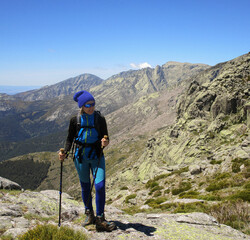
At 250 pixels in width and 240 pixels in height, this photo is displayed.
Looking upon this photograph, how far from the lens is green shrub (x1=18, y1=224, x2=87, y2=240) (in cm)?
528

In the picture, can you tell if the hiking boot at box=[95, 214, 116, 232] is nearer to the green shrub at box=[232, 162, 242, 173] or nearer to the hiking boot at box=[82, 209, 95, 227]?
the hiking boot at box=[82, 209, 95, 227]

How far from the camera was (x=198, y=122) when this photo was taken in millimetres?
62875

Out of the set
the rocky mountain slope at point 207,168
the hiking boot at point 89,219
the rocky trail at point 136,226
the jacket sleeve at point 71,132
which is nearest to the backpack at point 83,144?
the jacket sleeve at point 71,132

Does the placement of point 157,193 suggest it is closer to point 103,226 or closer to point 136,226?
point 136,226

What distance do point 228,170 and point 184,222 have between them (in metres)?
15.3

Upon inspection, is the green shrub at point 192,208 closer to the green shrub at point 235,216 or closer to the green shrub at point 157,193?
the green shrub at point 235,216

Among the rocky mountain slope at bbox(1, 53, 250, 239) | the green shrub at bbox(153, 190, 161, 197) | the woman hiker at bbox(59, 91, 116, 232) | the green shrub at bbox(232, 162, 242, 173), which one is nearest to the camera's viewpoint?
the woman hiker at bbox(59, 91, 116, 232)

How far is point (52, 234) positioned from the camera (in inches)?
214

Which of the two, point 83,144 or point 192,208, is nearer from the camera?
point 83,144

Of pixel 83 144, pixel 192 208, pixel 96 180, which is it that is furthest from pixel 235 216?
pixel 83 144

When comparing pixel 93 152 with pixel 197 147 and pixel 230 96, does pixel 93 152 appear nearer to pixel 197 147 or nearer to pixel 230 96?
pixel 197 147

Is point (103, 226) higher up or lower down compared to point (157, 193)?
higher up

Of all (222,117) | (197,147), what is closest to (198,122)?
(222,117)

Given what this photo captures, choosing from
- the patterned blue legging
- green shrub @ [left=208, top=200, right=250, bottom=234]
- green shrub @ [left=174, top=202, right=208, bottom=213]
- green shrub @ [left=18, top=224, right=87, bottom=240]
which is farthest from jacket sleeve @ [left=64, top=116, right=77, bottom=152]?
green shrub @ [left=174, top=202, right=208, bottom=213]
